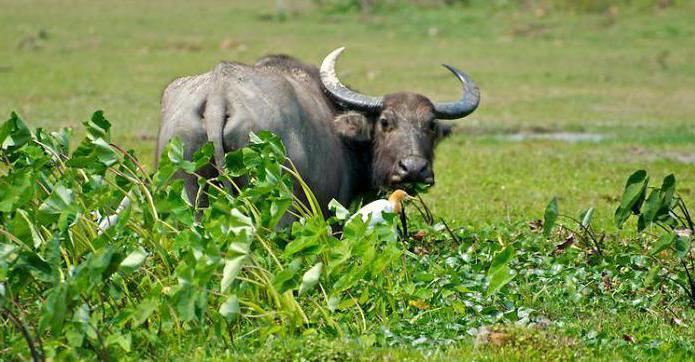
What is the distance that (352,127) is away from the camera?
7023 mm

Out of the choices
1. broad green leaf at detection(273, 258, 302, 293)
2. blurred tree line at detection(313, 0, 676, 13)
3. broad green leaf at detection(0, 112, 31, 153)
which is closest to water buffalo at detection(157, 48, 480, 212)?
broad green leaf at detection(0, 112, 31, 153)

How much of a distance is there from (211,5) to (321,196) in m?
26.3

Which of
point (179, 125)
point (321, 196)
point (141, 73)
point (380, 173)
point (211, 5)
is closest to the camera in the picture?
point (179, 125)

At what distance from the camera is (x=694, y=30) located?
947 inches

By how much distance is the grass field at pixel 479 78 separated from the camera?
916 centimetres

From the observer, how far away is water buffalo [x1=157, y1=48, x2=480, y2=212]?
614 cm

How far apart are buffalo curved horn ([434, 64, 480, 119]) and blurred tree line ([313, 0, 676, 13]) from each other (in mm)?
19607

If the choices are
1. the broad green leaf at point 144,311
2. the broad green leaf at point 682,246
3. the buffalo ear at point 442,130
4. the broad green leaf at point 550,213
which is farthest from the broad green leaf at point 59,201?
the buffalo ear at point 442,130

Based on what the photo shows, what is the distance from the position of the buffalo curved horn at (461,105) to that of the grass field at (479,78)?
31.1 inches

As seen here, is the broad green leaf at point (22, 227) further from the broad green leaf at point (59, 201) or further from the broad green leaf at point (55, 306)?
the broad green leaf at point (55, 306)

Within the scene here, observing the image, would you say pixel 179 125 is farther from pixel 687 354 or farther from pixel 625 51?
pixel 625 51

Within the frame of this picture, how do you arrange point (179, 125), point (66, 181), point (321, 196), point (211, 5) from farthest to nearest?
point (211, 5)
point (321, 196)
point (179, 125)
point (66, 181)

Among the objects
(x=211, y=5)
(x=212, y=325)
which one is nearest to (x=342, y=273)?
(x=212, y=325)

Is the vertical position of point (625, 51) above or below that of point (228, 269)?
below
